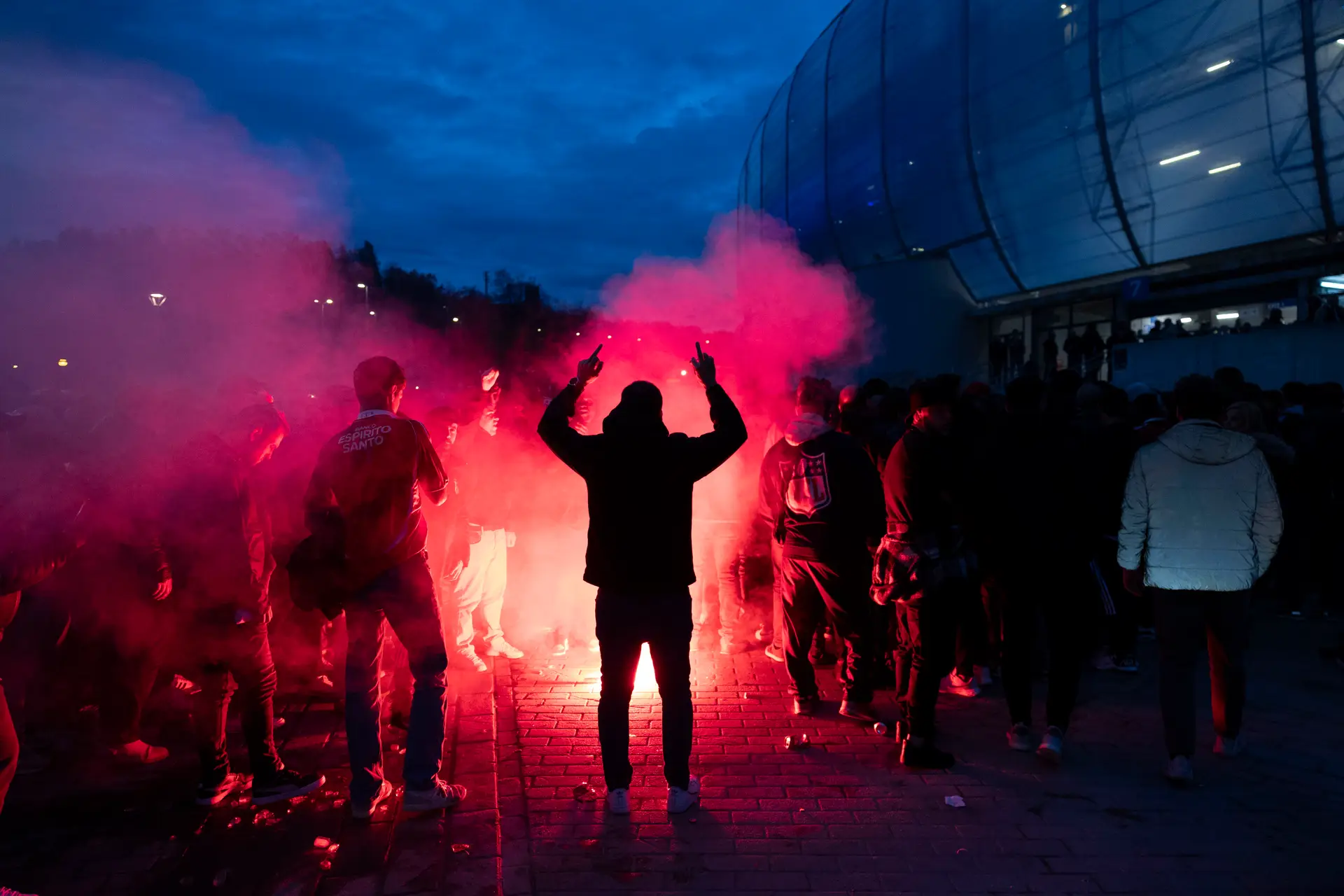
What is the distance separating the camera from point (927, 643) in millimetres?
4273

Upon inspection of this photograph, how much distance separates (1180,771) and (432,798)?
3553 mm

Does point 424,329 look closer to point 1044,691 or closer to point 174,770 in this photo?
point 174,770

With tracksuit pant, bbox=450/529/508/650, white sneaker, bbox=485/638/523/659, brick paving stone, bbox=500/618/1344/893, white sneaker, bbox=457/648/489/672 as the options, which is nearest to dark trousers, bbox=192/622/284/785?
brick paving stone, bbox=500/618/1344/893

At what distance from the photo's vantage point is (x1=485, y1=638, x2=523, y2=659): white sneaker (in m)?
5.99

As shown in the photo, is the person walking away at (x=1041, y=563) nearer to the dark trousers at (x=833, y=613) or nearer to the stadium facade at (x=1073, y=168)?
the dark trousers at (x=833, y=613)

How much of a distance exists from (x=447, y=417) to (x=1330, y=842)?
16.5ft

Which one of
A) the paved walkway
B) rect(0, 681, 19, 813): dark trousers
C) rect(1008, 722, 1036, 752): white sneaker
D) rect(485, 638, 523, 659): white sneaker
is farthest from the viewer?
rect(485, 638, 523, 659): white sneaker

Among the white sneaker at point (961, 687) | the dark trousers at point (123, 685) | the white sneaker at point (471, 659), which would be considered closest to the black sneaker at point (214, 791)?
the dark trousers at point (123, 685)

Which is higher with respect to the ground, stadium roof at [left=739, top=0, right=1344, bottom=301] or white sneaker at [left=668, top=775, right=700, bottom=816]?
stadium roof at [left=739, top=0, right=1344, bottom=301]

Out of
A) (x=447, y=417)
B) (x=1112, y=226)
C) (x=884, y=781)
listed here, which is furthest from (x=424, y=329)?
(x=1112, y=226)

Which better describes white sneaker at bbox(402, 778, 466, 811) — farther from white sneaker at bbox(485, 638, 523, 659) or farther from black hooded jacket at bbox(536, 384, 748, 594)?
white sneaker at bbox(485, 638, 523, 659)

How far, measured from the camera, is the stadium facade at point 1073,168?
16047 mm

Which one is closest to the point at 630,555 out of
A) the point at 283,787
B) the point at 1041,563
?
the point at 283,787

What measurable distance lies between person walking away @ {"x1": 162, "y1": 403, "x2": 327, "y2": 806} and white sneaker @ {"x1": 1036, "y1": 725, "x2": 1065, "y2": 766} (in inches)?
145
